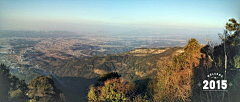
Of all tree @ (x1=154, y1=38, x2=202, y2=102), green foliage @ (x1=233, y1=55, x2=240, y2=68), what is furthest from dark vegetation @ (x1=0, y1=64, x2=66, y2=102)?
green foliage @ (x1=233, y1=55, x2=240, y2=68)

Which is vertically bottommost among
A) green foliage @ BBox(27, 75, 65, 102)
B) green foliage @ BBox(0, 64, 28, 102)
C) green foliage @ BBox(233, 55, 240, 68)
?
green foliage @ BBox(27, 75, 65, 102)

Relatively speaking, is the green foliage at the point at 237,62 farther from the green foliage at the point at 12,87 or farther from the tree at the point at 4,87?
the green foliage at the point at 12,87

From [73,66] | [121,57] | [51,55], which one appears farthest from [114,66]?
[51,55]

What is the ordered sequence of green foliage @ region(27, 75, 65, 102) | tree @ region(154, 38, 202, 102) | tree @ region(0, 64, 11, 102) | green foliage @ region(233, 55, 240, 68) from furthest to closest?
green foliage @ region(27, 75, 65, 102)
tree @ region(0, 64, 11, 102)
tree @ region(154, 38, 202, 102)
green foliage @ region(233, 55, 240, 68)

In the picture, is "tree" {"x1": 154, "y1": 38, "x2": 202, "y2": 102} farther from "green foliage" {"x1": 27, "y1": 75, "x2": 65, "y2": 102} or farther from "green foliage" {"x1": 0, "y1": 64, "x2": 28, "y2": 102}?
"green foliage" {"x1": 0, "y1": 64, "x2": 28, "y2": 102}

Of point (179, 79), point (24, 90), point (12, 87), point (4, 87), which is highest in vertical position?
point (179, 79)

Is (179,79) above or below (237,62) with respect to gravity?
below

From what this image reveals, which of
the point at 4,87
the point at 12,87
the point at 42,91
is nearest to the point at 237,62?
the point at 4,87

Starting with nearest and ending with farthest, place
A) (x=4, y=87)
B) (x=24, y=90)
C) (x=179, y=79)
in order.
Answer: (x=179, y=79) → (x=4, y=87) → (x=24, y=90)

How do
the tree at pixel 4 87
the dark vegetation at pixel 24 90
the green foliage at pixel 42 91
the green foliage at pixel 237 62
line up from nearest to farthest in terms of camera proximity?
the green foliage at pixel 237 62
the tree at pixel 4 87
the dark vegetation at pixel 24 90
the green foliage at pixel 42 91

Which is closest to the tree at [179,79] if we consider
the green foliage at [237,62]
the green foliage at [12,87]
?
the green foliage at [237,62]

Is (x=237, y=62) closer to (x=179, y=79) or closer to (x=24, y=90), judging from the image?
(x=179, y=79)
